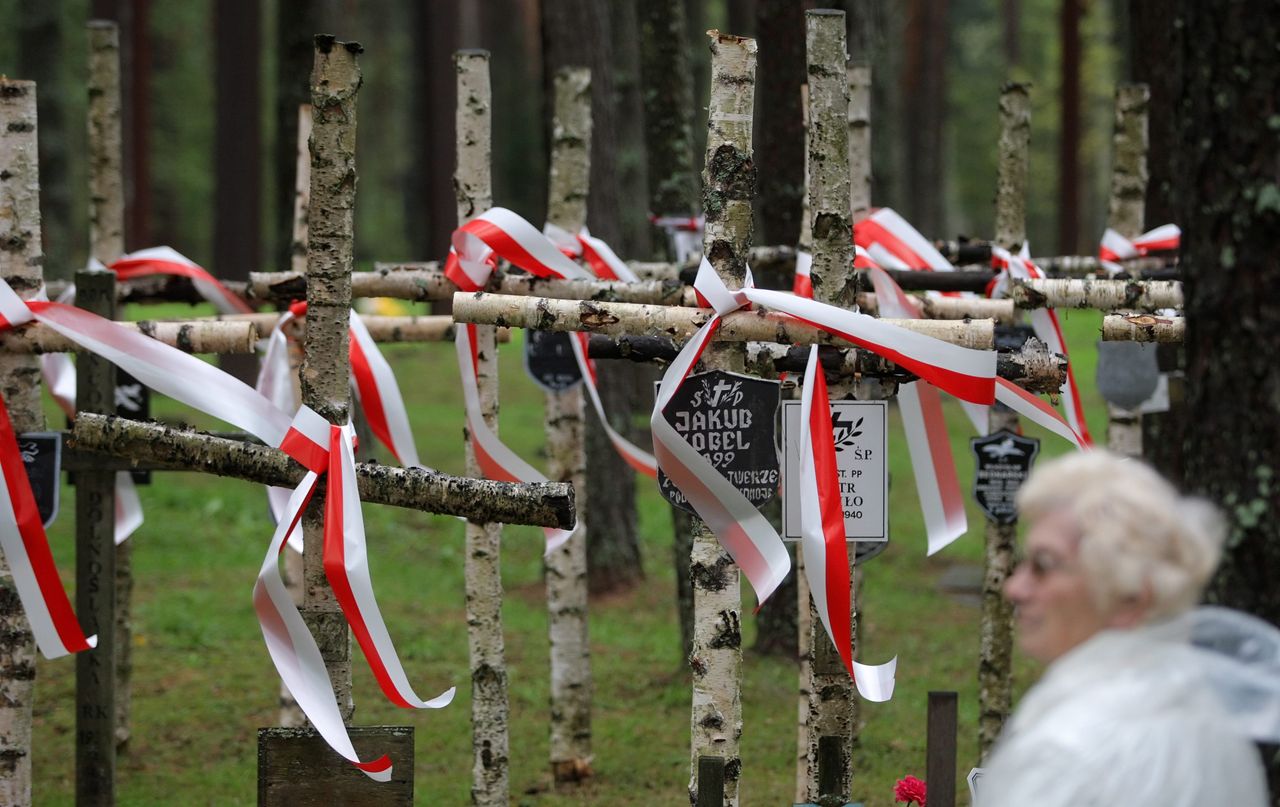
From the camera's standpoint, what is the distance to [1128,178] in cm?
771

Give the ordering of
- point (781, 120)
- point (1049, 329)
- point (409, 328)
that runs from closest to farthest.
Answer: point (1049, 329) < point (409, 328) < point (781, 120)

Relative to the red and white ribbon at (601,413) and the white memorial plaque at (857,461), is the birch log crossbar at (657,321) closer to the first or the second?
the white memorial plaque at (857,461)

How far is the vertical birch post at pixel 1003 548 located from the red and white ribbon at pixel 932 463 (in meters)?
1.05

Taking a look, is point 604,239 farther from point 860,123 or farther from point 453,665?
point 860,123

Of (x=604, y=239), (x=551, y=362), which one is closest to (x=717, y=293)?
(x=551, y=362)

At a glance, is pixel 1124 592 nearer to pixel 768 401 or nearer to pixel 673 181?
pixel 768 401

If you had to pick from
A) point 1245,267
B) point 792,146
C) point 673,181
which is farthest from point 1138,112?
point 1245,267

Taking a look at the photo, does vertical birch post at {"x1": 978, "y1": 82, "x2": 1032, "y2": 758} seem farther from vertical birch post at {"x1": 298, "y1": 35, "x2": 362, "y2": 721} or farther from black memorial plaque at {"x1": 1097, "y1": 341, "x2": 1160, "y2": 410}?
vertical birch post at {"x1": 298, "y1": 35, "x2": 362, "y2": 721}

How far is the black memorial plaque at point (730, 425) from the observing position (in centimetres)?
481

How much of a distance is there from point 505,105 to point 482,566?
30690mm

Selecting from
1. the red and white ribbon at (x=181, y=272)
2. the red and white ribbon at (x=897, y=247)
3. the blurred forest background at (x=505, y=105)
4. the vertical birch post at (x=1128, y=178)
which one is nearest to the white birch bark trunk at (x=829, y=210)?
the red and white ribbon at (x=897, y=247)

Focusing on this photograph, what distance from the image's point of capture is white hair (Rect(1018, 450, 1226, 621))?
91.0 inches

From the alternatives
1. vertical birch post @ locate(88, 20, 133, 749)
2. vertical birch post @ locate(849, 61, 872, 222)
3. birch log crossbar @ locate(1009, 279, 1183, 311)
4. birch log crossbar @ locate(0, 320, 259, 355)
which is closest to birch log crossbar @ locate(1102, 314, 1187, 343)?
birch log crossbar @ locate(1009, 279, 1183, 311)

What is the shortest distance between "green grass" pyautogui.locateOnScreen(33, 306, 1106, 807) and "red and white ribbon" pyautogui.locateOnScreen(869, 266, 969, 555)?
170 cm
